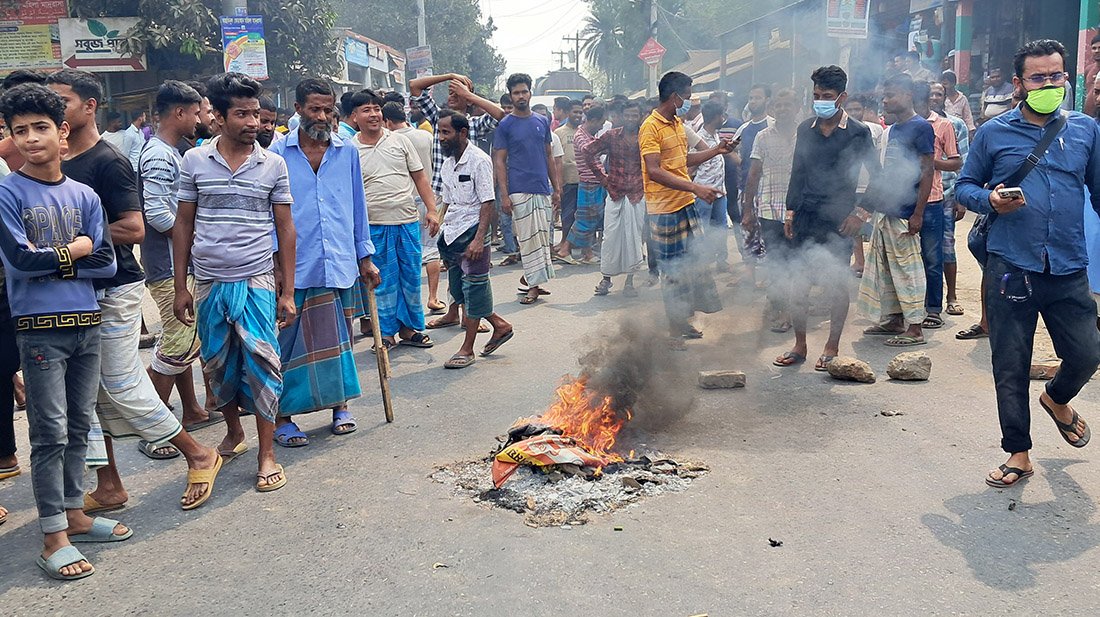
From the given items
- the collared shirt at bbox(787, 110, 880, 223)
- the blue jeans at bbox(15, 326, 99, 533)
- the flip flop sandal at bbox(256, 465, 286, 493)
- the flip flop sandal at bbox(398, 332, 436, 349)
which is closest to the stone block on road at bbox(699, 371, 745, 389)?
the collared shirt at bbox(787, 110, 880, 223)

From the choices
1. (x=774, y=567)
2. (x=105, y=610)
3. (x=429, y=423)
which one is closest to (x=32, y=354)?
(x=105, y=610)

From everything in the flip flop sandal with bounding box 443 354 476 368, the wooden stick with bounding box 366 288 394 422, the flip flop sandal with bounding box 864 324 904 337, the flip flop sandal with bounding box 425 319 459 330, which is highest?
the wooden stick with bounding box 366 288 394 422

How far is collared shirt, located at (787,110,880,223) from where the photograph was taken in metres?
6.66

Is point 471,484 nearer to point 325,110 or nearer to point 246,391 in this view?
point 246,391

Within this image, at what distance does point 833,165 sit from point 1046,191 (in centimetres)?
237

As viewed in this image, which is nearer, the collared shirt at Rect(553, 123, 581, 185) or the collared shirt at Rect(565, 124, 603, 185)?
the collared shirt at Rect(565, 124, 603, 185)

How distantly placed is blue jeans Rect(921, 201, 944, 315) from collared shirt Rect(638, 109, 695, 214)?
1.99 metres

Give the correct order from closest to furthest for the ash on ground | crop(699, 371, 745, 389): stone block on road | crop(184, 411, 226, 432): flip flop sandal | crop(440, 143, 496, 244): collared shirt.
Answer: the ash on ground < crop(184, 411, 226, 432): flip flop sandal < crop(699, 371, 745, 389): stone block on road < crop(440, 143, 496, 244): collared shirt

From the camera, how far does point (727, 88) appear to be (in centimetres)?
3622

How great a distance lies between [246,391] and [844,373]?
385 centimetres

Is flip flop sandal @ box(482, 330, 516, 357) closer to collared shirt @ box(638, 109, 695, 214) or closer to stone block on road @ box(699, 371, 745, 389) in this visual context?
collared shirt @ box(638, 109, 695, 214)

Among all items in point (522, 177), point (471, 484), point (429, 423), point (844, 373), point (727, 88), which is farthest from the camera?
point (727, 88)

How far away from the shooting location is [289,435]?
5.46 metres

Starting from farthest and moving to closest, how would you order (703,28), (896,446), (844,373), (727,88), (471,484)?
(703,28) < (727,88) < (844,373) < (896,446) < (471,484)
